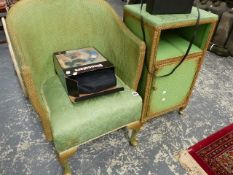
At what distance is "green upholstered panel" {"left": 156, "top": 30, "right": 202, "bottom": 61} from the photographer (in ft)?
4.32

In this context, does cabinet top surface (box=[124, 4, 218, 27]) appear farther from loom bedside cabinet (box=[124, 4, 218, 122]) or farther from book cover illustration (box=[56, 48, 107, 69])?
book cover illustration (box=[56, 48, 107, 69])

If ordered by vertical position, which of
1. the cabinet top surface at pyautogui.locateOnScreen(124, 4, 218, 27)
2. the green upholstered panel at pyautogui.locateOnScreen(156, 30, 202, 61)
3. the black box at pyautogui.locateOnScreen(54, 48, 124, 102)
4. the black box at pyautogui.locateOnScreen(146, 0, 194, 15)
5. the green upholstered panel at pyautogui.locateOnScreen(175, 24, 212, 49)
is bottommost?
the black box at pyautogui.locateOnScreen(54, 48, 124, 102)

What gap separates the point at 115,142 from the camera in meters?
1.55

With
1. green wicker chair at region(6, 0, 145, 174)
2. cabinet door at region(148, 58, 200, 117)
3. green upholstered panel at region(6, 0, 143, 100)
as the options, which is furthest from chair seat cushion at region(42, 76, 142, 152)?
cabinet door at region(148, 58, 200, 117)

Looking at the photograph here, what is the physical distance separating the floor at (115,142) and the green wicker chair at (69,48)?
152 millimetres

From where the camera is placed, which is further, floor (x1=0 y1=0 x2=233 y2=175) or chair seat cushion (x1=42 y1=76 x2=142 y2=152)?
floor (x1=0 y1=0 x2=233 y2=175)

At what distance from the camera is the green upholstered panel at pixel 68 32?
3.89 ft

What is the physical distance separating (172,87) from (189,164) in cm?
55

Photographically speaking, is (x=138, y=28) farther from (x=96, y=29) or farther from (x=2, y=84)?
(x=2, y=84)

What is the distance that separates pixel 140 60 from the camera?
3.96 ft

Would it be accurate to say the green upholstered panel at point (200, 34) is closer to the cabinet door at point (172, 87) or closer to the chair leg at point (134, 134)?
the cabinet door at point (172, 87)

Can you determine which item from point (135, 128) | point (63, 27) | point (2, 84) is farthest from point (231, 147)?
point (2, 84)

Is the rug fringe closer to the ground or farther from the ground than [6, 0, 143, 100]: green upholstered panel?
closer to the ground

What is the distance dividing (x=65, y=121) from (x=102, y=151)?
20.8 inches
